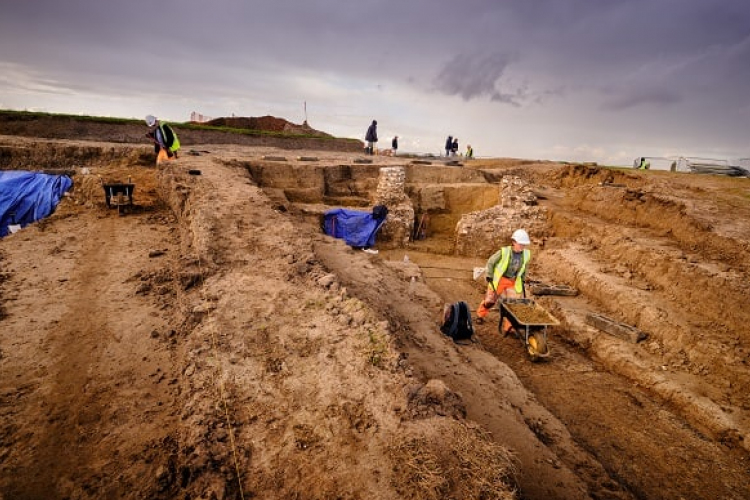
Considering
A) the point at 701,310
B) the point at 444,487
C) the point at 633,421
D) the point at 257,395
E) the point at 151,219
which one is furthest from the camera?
the point at 151,219

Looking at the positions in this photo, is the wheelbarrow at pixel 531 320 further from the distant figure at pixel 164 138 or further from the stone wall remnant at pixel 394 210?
the distant figure at pixel 164 138

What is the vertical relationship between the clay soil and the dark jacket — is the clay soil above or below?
below

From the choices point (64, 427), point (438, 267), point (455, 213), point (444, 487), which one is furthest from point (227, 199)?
point (455, 213)

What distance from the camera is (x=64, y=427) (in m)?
2.63

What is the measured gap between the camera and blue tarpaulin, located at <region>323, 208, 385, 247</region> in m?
10.9

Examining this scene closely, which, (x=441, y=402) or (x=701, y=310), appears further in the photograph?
(x=701, y=310)

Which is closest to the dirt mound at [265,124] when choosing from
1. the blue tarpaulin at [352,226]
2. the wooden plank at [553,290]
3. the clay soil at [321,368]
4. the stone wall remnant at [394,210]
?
the stone wall remnant at [394,210]

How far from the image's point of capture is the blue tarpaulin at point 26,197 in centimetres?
738

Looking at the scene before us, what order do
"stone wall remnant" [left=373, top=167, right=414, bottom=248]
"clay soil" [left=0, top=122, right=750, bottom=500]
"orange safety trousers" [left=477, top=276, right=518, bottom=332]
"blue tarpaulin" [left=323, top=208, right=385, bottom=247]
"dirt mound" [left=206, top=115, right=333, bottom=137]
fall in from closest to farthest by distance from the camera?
"clay soil" [left=0, top=122, right=750, bottom=500] < "orange safety trousers" [left=477, top=276, right=518, bottom=332] < "blue tarpaulin" [left=323, top=208, right=385, bottom=247] < "stone wall remnant" [left=373, top=167, right=414, bottom=248] < "dirt mound" [left=206, top=115, right=333, bottom=137]

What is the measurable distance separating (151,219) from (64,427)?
512cm

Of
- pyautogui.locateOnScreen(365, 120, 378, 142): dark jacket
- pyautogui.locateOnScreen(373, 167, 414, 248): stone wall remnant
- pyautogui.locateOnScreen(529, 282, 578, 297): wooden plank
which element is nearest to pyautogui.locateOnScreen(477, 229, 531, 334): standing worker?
pyautogui.locateOnScreen(529, 282, 578, 297): wooden plank

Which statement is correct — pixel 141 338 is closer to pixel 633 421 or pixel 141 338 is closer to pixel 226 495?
pixel 226 495

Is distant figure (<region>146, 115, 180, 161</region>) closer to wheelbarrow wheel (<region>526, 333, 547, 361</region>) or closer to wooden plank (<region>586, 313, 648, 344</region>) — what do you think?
wheelbarrow wheel (<region>526, 333, 547, 361</region>)

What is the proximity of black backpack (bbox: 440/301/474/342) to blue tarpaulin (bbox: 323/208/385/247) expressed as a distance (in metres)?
5.94
